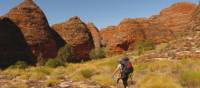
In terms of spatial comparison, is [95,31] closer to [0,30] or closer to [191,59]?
[0,30]

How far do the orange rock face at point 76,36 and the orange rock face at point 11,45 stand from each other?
11143mm

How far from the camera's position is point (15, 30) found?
2028 inches

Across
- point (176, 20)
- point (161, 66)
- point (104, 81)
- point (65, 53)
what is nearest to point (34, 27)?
point (65, 53)

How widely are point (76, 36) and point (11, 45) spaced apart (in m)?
14.5

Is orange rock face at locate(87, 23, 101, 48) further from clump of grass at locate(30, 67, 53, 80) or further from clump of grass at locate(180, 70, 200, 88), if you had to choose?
clump of grass at locate(180, 70, 200, 88)

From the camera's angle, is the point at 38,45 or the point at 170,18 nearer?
the point at 38,45

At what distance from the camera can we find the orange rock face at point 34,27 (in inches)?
2032

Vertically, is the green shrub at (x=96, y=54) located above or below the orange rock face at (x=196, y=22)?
below

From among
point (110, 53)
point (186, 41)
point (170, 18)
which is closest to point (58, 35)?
point (110, 53)

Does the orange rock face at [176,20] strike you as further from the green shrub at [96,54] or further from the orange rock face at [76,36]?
the orange rock face at [76,36]

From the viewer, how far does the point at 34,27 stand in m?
52.8

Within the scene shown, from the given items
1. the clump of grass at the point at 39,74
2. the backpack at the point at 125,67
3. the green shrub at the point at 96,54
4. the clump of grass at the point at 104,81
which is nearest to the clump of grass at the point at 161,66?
the clump of grass at the point at 104,81

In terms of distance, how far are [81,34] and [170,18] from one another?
18.6 metres

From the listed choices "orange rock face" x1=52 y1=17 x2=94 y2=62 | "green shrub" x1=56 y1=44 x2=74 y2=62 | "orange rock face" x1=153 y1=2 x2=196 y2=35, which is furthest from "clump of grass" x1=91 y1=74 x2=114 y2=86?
"orange rock face" x1=153 y1=2 x2=196 y2=35
